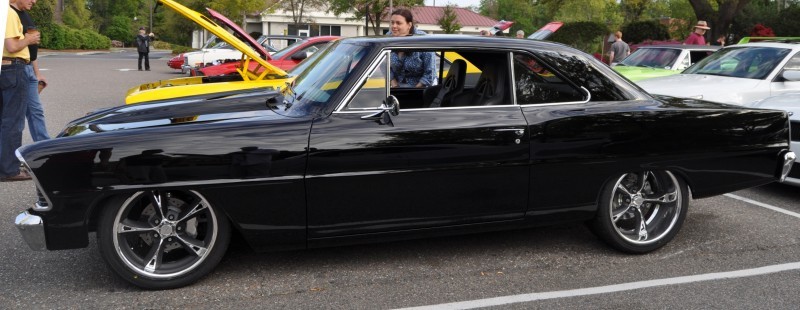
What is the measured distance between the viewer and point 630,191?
15.3 feet

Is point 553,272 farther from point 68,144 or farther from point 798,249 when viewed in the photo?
point 68,144

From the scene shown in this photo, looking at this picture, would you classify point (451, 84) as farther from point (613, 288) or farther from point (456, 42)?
point (613, 288)

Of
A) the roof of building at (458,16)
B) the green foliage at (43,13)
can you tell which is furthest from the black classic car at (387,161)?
the roof of building at (458,16)

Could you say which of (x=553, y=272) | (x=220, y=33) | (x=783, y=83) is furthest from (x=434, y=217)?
(x=783, y=83)

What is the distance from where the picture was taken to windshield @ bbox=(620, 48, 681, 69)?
12.2 metres

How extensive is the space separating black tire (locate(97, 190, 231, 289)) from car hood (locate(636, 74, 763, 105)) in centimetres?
647

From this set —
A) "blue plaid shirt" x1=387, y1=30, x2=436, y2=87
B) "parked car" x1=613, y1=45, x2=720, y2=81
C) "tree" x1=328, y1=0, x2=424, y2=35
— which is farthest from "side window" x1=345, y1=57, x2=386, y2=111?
"tree" x1=328, y1=0, x2=424, y2=35

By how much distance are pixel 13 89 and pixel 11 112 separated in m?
0.21

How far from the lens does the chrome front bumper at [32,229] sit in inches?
143

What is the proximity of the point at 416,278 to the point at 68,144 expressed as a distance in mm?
2076

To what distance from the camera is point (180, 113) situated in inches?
174

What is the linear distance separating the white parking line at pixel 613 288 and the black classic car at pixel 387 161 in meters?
0.48

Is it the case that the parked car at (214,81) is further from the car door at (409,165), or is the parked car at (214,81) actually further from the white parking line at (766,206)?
the white parking line at (766,206)

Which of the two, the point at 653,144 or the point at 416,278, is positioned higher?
the point at 653,144
